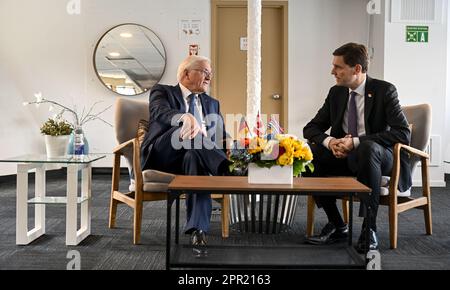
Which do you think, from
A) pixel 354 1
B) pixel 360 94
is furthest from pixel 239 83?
pixel 360 94

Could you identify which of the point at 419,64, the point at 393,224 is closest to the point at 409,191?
the point at 393,224

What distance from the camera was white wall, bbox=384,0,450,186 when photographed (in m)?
5.27

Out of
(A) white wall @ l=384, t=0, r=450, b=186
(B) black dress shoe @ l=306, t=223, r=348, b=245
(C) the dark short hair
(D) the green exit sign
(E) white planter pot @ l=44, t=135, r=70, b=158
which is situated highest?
(D) the green exit sign

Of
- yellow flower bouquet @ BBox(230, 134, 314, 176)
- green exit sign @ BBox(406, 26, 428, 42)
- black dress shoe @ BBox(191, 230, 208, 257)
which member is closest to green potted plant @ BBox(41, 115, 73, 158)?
black dress shoe @ BBox(191, 230, 208, 257)

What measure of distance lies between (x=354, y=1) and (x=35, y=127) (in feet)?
13.4

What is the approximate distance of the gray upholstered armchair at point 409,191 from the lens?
105 inches

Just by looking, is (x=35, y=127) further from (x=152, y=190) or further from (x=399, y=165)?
(x=399, y=165)

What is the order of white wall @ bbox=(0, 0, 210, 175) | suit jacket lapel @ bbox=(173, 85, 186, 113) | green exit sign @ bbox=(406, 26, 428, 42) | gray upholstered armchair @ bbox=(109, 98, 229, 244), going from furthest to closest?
white wall @ bbox=(0, 0, 210, 175), green exit sign @ bbox=(406, 26, 428, 42), suit jacket lapel @ bbox=(173, 85, 186, 113), gray upholstered armchair @ bbox=(109, 98, 229, 244)

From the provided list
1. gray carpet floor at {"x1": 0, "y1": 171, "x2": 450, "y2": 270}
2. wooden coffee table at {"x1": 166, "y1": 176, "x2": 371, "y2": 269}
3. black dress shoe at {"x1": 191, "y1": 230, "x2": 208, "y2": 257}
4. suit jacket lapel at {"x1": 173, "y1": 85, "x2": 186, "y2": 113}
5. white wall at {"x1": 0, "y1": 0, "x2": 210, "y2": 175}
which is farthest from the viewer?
white wall at {"x1": 0, "y1": 0, "x2": 210, "y2": 175}

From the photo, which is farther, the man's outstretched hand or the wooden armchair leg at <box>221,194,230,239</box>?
the wooden armchair leg at <box>221,194,230,239</box>

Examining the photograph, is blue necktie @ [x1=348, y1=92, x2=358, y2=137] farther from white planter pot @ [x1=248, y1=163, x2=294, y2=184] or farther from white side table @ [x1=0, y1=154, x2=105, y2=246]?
white side table @ [x1=0, y1=154, x2=105, y2=246]

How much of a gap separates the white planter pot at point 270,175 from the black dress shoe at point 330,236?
72 centimetres

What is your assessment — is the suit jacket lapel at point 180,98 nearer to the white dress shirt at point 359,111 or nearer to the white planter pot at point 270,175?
the white dress shirt at point 359,111

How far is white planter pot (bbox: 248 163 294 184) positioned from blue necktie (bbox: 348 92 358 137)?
0.90 meters
